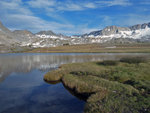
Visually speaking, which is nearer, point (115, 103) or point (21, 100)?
point (115, 103)

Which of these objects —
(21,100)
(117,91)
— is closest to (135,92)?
(117,91)

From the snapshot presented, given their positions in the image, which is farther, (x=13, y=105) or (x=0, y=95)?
(x=0, y=95)

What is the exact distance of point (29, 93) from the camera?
2556 cm

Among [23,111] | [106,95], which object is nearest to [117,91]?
[106,95]

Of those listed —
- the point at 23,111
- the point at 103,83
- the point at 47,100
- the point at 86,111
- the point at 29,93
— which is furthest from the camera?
the point at 29,93

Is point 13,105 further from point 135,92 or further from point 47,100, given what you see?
point 135,92

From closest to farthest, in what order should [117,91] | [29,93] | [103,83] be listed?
1. [117,91]
2. [103,83]
3. [29,93]

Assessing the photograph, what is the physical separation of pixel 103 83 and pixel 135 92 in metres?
5.42

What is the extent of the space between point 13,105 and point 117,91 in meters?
14.6

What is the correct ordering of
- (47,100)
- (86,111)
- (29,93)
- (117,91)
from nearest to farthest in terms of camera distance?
(86,111) → (117,91) → (47,100) → (29,93)

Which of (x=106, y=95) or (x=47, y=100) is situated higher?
(x=106, y=95)

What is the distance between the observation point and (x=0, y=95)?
24.5 m

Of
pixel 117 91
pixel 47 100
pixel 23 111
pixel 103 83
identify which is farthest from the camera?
pixel 103 83

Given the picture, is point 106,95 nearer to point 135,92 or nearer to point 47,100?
point 135,92
